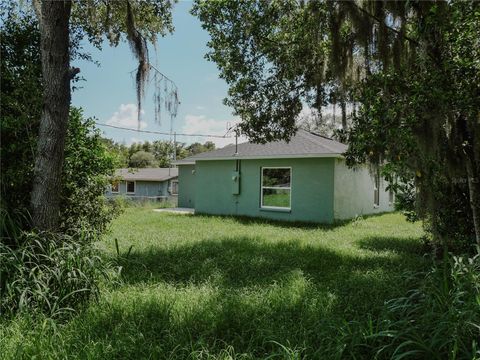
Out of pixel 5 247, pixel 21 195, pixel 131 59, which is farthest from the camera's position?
pixel 131 59

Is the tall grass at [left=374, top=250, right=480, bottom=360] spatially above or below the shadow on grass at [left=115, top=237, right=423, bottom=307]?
above

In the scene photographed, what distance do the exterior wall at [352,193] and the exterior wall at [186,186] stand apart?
913cm

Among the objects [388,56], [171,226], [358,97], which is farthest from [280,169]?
[388,56]

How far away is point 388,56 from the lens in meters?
4.82

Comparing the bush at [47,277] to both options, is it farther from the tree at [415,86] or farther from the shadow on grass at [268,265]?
the tree at [415,86]

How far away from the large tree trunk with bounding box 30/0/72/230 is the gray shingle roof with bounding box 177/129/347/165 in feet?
28.7

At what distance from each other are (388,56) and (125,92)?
12.1 ft

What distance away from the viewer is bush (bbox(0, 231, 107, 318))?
344 cm

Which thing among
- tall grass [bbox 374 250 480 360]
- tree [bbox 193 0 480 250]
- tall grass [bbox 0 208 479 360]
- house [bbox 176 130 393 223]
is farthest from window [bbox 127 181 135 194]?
tall grass [bbox 374 250 480 360]

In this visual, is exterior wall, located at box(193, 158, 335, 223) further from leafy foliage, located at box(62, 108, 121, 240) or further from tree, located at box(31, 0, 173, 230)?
tree, located at box(31, 0, 173, 230)

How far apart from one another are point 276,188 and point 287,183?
0.50 metres

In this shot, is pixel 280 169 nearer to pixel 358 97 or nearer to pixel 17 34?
pixel 358 97

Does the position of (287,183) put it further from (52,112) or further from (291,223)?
(52,112)

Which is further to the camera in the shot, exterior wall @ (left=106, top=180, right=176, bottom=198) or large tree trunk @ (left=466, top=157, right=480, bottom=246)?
exterior wall @ (left=106, top=180, right=176, bottom=198)
